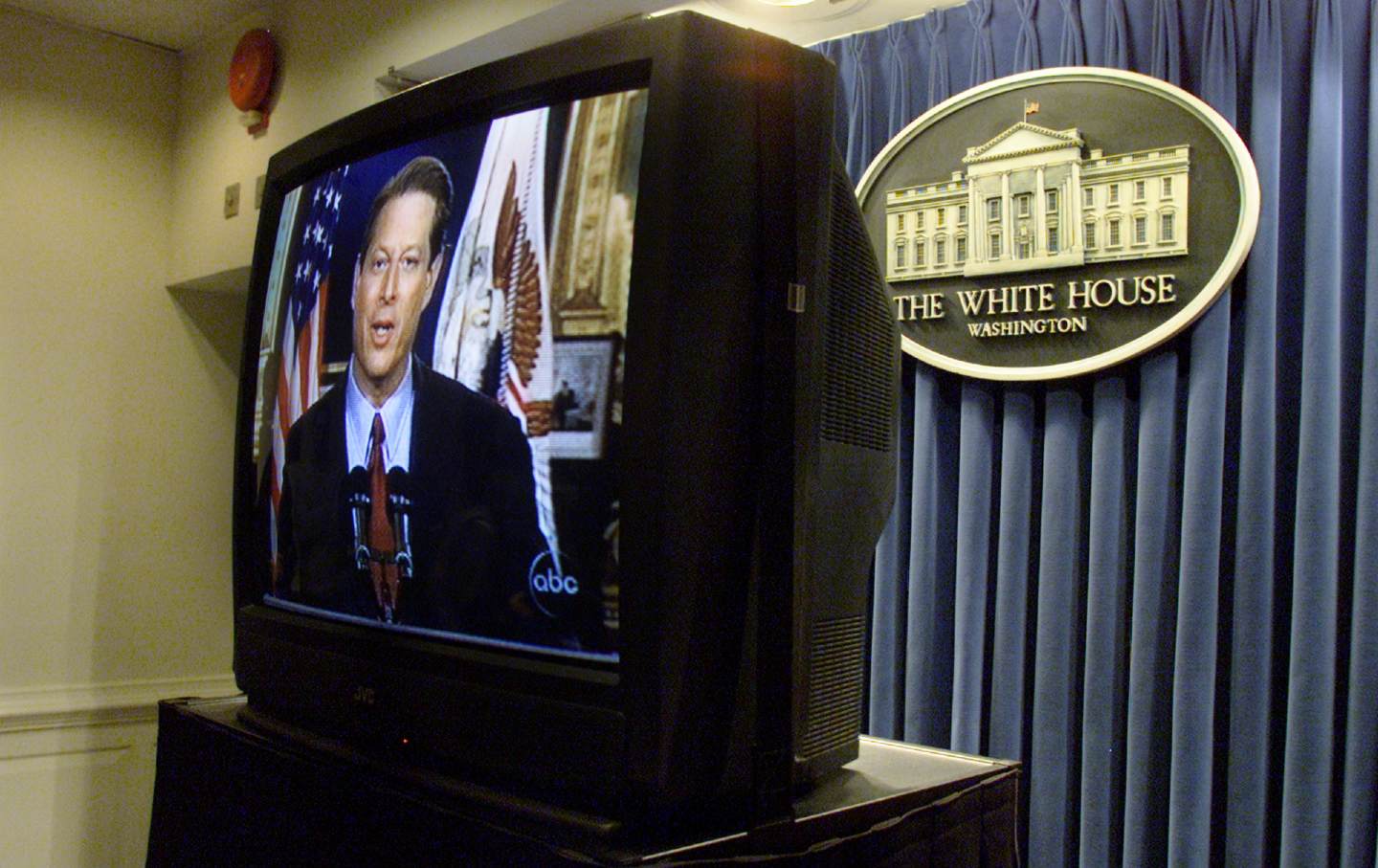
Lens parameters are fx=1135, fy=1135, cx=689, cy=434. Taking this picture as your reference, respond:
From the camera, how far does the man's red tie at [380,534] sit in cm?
116

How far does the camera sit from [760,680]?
961mm

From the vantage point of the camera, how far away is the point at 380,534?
117 cm

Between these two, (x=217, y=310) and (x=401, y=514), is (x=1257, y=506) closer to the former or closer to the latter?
(x=401, y=514)

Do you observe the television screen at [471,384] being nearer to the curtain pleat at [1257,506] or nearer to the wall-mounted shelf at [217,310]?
the curtain pleat at [1257,506]

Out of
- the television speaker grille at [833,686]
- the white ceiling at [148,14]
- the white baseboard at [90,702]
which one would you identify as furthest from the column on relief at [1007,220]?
the white baseboard at [90,702]

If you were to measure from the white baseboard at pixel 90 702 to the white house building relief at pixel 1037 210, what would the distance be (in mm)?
2429

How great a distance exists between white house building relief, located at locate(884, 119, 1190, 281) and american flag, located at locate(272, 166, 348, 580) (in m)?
1.12

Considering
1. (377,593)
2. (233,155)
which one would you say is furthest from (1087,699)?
(233,155)

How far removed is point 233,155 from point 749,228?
8.85 ft

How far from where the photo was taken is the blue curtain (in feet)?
5.33

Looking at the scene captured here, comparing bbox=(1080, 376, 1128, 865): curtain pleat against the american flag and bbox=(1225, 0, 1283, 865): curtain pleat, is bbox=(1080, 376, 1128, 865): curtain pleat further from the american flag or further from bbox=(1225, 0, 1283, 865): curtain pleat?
the american flag

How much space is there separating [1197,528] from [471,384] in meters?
1.20

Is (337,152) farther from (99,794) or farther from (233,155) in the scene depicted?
(99,794)

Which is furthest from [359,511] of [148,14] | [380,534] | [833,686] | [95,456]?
[148,14]
